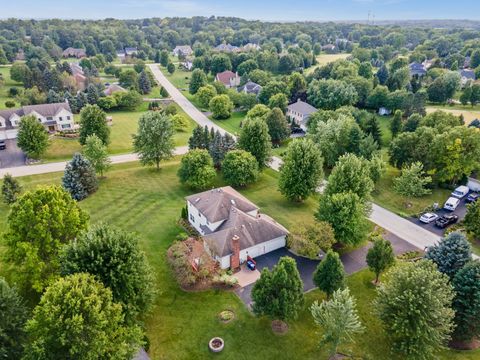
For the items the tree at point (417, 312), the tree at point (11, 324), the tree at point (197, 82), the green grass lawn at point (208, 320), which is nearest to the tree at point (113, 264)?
the tree at point (11, 324)

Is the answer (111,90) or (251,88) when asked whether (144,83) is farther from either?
(251,88)

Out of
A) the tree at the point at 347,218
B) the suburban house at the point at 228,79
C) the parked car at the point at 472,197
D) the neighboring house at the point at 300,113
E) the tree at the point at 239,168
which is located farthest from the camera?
the suburban house at the point at 228,79

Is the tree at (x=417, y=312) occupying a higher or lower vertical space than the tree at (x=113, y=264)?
lower

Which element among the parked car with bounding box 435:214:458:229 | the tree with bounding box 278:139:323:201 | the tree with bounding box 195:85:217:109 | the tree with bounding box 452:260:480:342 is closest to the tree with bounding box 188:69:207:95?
the tree with bounding box 195:85:217:109

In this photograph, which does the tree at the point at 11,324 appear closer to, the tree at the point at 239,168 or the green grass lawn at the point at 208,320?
A: the green grass lawn at the point at 208,320

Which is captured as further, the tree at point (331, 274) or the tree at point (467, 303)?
the tree at point (331, 274)

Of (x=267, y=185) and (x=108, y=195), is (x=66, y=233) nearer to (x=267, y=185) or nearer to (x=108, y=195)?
(x=108, y=195)
